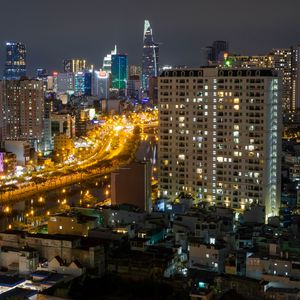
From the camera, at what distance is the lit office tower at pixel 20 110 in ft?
78.3

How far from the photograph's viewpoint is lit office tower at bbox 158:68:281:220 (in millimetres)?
10953

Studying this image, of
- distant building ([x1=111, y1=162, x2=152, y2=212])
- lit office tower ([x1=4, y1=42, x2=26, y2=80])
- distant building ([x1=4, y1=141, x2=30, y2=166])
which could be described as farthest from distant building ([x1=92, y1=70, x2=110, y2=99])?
distant building ([x1=111, y1=162, x2=152, y2=212])

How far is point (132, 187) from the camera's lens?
10.8 meters

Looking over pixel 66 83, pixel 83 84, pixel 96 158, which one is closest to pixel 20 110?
pixel 96 158

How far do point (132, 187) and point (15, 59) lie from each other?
32.6m

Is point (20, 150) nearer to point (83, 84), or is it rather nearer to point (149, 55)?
point (83, 84)

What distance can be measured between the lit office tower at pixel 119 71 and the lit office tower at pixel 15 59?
445 inches

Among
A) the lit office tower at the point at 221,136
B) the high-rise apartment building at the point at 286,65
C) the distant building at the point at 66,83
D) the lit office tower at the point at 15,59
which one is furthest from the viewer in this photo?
the distant building at the point at 66,83

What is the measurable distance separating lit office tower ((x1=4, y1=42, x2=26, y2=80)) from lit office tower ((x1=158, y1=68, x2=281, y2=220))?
31.0 m

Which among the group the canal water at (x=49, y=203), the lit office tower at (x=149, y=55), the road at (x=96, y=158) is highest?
the lit office tower at (x=149, y=55)

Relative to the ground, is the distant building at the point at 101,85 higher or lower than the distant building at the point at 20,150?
higher

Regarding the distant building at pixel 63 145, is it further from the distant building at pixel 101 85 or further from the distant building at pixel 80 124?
the distant building at pixel 101 85

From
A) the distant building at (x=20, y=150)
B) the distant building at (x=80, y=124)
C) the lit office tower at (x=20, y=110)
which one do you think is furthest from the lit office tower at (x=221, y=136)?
the distant building at (x=80, y=124)

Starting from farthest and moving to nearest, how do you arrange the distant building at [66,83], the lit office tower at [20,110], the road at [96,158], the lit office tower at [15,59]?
the distant building at [66,83], the lit office tower at [15,59], the lit office tower at [20,110], the road at [96,158]
